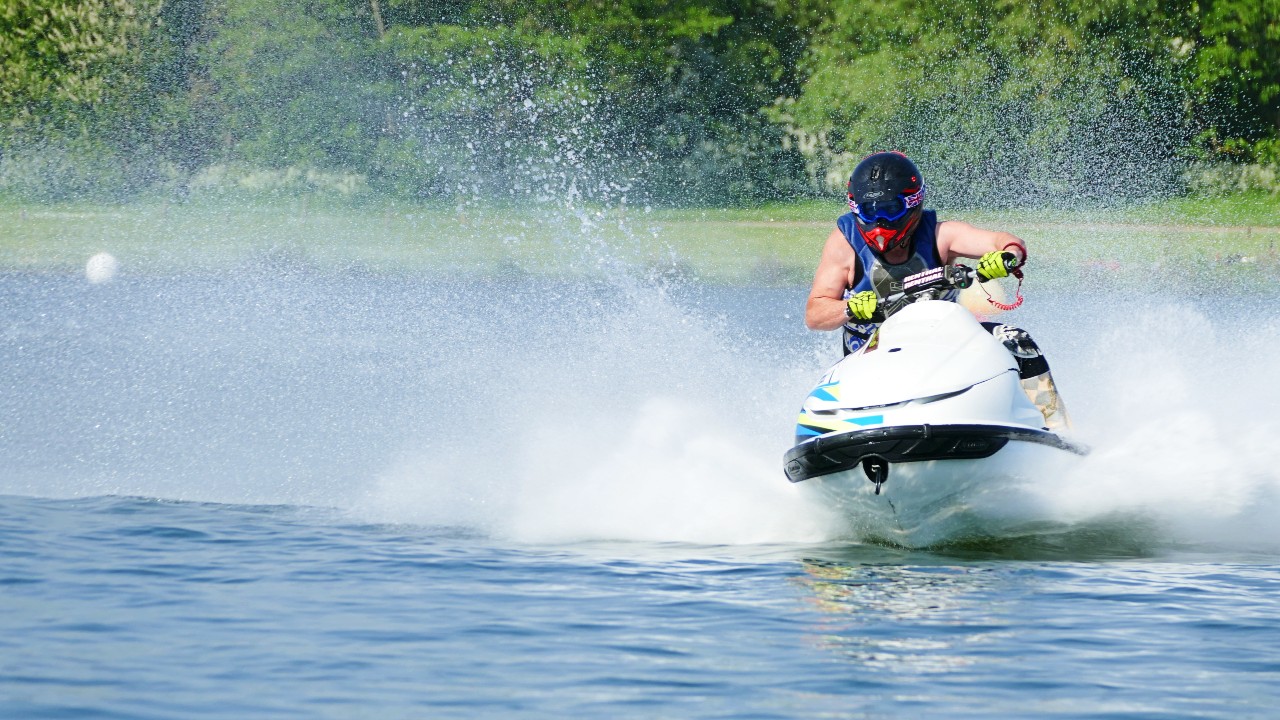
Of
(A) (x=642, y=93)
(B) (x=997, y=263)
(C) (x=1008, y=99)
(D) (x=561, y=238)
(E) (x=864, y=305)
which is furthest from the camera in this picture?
(A) (x=642, y=93)

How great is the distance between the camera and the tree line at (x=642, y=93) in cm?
3209

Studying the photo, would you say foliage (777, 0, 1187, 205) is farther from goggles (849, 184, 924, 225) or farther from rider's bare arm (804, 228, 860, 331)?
goggles (849, 184, 924, 225)

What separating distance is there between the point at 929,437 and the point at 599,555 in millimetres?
1407

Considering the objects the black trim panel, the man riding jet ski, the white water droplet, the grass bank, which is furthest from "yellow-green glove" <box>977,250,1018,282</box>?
the white water droplet

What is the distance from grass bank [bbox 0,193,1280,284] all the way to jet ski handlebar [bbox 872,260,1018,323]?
1950 cm

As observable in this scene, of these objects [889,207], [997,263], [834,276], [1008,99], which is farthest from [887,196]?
[1008,99]

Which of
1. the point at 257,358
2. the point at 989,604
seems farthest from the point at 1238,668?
the point at 257,358

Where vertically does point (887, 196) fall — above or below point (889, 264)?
above

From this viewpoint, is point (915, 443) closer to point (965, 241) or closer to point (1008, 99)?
point (965, 241)

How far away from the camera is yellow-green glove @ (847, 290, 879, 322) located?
735cm

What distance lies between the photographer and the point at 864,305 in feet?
24.1

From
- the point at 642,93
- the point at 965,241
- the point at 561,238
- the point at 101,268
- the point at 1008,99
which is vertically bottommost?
the point at 965,241

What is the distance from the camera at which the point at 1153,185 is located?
33.3 metres

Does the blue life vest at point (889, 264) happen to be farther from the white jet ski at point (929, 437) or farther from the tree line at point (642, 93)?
the tree line at point (642, 93)
